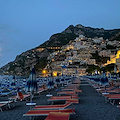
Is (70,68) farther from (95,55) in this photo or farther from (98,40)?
(98,40)

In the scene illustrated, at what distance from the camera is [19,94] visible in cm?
1083

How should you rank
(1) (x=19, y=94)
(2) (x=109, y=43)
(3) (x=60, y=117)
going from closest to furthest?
(3) (x=60, y=117)
(1) (x=19, y=94)
(2) (x=109, y=43)

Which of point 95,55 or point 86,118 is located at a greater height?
point 95,55

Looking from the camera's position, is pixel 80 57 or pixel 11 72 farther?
pixel 11 72

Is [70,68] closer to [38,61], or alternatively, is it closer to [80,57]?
[80,57]

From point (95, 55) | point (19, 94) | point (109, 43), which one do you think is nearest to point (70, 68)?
point (95, 55)

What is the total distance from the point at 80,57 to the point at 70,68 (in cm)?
2805

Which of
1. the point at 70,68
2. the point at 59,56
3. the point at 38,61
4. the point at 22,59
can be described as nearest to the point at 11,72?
the point at 22,59

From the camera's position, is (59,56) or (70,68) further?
(59,56)

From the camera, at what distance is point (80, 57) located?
126 m

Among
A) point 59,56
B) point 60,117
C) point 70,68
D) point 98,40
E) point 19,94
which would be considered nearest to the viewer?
point 60,117

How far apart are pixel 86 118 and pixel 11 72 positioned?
574 ft

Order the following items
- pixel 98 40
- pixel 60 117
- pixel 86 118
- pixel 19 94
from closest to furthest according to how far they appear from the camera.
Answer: pixel 60 117, pixel 86 118, pixel 19 94, pixel 98 40

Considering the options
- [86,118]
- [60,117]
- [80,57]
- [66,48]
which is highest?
[66,48]
